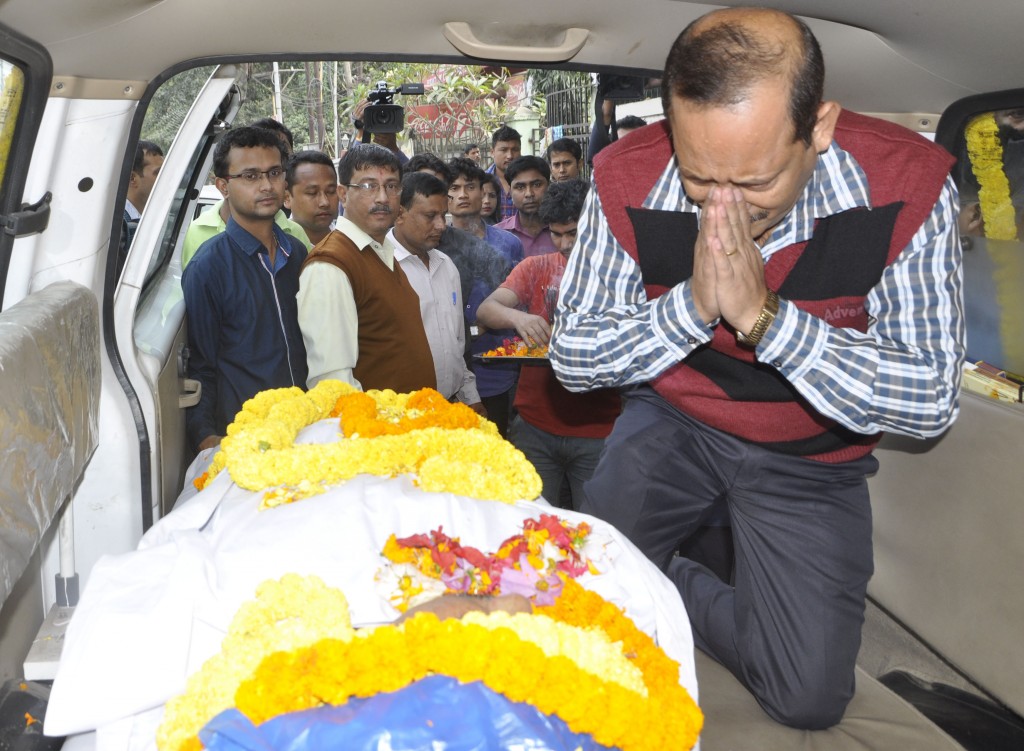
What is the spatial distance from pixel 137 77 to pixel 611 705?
225cm

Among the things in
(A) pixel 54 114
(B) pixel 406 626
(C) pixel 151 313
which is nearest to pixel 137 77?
(A) pixel 54 114

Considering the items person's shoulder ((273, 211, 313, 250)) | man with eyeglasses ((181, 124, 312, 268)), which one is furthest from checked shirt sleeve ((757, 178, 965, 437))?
person's shoulder ((273, 211, 313, 250))

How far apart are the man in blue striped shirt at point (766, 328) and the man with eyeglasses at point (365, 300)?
1.33 meters

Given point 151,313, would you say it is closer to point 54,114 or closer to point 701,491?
point 54,114

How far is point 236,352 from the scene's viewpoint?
379 centimetres

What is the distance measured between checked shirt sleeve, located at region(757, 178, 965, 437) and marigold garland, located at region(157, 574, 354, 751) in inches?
42.5

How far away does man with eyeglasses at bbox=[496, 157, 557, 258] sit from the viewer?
234 inches

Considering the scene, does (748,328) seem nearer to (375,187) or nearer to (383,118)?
(375,187)

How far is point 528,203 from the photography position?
6.21m

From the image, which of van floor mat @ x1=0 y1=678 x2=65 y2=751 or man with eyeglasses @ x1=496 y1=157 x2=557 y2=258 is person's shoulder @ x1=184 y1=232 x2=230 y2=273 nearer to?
van floor mat @ x1=0 y1=678 x2=65 y2=751

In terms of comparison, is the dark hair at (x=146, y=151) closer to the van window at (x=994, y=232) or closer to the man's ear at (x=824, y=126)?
the man's ear at (x=824, y=126)

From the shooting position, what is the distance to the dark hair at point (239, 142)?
4.10 metres

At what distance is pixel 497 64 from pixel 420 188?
1.62 meters

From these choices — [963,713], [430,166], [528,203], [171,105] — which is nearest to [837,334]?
[963,713]
